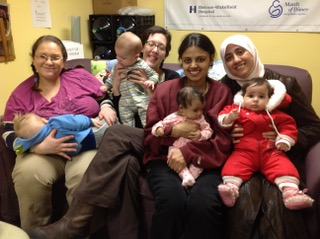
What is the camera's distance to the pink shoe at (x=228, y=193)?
129 cm

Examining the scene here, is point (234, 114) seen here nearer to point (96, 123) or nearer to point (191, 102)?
point (191, 102)

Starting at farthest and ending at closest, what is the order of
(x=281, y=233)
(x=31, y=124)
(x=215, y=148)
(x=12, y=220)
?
(x=12, y=220) < (x=31, y=124) < (x=215, y=148) < (x=281, y=233)

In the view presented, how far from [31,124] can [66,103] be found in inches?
11.1

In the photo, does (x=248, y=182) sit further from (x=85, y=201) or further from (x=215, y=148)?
(x=85, y=201)

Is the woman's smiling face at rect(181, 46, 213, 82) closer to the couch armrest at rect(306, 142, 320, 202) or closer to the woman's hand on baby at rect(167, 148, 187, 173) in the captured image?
the woman's hand on baby at rect(167, 148, 187, 173)

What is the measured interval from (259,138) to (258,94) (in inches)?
8.6

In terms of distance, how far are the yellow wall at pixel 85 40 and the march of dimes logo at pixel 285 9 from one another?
189 mm

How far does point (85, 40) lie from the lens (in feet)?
11.1

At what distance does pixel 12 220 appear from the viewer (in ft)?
5.71

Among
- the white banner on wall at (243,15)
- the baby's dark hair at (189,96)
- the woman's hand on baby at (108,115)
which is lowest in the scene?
the woman's hand on baby at (108,115)

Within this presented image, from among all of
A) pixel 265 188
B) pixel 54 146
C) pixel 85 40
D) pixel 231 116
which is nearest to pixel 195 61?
pixel 231 116

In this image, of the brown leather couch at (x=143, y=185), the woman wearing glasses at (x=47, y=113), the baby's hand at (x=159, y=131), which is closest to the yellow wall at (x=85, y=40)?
the woman wearing glasses at (x=47, y=113)

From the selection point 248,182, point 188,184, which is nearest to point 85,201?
point 188,184

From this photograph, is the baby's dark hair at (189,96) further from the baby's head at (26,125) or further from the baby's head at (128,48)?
the baby's head at (26,125)
